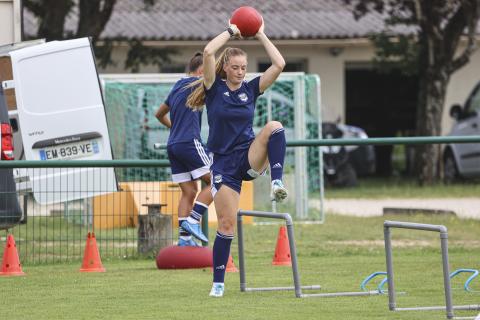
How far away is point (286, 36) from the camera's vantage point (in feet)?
116

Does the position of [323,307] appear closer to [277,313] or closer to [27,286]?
[277,313]

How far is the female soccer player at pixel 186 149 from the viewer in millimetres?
12961

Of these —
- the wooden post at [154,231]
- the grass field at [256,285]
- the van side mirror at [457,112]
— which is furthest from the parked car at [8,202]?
the van side mirror at [457,112]

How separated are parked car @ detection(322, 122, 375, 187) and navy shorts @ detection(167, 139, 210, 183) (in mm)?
15035

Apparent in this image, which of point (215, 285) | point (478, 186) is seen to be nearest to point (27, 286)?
point (215, 285)

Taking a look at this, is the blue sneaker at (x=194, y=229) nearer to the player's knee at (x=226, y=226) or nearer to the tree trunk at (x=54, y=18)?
the player's knee at (x=226, y=226)

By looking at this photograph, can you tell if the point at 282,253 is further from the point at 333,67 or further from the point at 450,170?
the point at 333,67

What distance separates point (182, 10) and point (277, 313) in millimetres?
28685

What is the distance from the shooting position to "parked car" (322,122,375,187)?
29.5 m

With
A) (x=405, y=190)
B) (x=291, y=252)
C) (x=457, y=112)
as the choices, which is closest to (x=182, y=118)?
(x=291, y=252)

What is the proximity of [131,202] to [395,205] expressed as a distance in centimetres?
963

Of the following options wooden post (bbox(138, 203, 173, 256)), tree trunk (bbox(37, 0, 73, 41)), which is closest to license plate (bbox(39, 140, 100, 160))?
wooden post (bbox(138, 203, 173, 256))

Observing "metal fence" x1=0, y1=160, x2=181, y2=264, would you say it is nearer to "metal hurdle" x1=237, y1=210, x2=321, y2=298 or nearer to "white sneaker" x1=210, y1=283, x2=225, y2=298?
"metal hurdle" x1=237, y1=210, x2=321, y2=298

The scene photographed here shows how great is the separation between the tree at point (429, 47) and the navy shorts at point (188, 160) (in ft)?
52.3
